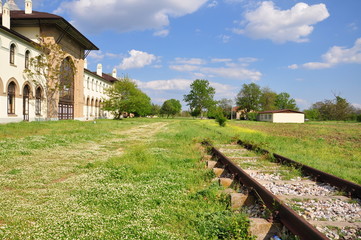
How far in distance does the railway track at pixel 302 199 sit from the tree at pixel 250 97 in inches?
4224

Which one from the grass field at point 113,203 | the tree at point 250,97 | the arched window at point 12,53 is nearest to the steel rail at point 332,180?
the grass field at point 113,203

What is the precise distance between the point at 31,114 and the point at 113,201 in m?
30.0

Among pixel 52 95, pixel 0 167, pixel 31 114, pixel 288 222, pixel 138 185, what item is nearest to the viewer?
pixel 288 222

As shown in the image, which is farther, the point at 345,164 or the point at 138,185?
the point at 345,164

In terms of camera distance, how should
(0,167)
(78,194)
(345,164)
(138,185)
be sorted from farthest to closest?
(345,164) < (0,167) < (138,185) < (78,194)

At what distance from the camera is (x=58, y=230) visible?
3.22 meters

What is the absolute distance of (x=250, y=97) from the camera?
4333 inches

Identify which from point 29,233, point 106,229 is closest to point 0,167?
point 29,233

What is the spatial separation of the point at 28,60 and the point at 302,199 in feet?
107

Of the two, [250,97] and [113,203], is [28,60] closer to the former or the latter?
[113,203]

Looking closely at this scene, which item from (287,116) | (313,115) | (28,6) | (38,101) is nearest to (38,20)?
(28,6)

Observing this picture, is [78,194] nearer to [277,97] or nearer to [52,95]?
[52,95]

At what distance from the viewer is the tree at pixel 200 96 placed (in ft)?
335

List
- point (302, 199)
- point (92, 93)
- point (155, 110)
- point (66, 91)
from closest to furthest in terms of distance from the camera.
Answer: point (302, 199) < point (66, 91) < point (92, 93) < point (155, 110)
